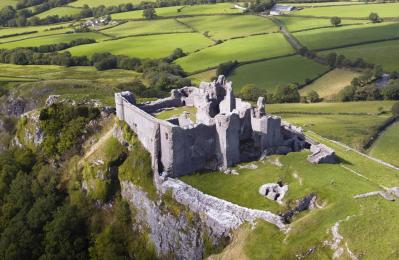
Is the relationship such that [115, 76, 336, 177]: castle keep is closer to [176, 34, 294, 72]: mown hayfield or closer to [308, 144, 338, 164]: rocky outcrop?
[308, 144, 338, 164]: rocky outcrop

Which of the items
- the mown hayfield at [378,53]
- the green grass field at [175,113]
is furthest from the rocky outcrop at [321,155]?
the mown hayfield at [378,53]

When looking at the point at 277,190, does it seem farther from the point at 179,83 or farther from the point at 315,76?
the point at 315,76

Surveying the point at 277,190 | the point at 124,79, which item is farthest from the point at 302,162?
the point at 124,79

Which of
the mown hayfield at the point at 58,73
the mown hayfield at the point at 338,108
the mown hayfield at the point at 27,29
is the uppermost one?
the mown hayfield at the point at 58,73

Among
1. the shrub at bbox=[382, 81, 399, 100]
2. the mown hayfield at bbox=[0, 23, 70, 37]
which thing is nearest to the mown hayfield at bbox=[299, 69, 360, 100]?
the shrub at bbox=[382, 81, 399, 100]

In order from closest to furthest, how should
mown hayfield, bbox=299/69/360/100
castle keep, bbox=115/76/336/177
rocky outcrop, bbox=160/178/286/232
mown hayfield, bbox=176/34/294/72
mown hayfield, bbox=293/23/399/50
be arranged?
1. rocky outcrop, bbox=160/178/286/232
2. castle keep, bbox=115/76/336/177
3. mown hayfield, bbox=299/69/360/100
4. mown hayfield, bbox=176/34/294/72
5. mown hayfield, bbox=293/23/399/50

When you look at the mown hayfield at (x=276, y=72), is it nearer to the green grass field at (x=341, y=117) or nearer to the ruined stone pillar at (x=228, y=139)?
the green grass field at (x=341, y=117)
